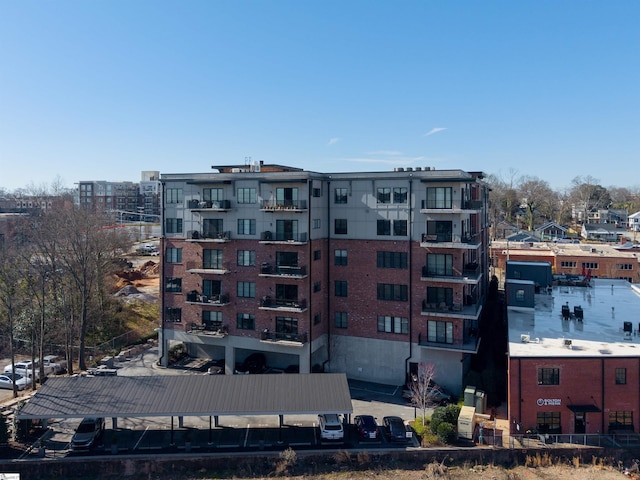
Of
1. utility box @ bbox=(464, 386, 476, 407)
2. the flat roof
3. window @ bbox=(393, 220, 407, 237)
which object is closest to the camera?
the flat roof

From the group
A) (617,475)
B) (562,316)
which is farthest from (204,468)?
(562,316)

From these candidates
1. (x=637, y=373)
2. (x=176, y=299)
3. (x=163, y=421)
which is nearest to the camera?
(x=637, y=373)

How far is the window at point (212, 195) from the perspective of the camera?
1618 inches

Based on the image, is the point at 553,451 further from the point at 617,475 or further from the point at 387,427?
the point at 387,427

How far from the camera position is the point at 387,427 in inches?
1232

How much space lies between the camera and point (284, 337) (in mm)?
39188

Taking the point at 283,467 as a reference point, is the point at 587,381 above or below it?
above

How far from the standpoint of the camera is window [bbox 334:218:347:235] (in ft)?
134

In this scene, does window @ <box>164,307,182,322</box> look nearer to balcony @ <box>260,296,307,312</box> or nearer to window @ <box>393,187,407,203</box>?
balcony @ <box>260,296,307,312</box>

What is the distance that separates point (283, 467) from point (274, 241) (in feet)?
55.8

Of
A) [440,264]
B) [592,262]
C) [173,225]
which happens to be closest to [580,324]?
[440,264]

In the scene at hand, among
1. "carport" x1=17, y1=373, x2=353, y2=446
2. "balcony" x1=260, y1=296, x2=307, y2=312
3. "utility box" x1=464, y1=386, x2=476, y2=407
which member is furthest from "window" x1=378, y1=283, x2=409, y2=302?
"carport" x1=17, y1=373, x2=353, y2=446

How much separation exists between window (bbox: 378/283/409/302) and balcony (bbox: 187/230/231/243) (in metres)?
13.2

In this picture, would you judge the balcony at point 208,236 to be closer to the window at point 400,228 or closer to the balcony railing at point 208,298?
the balcony railing at point 208,298
